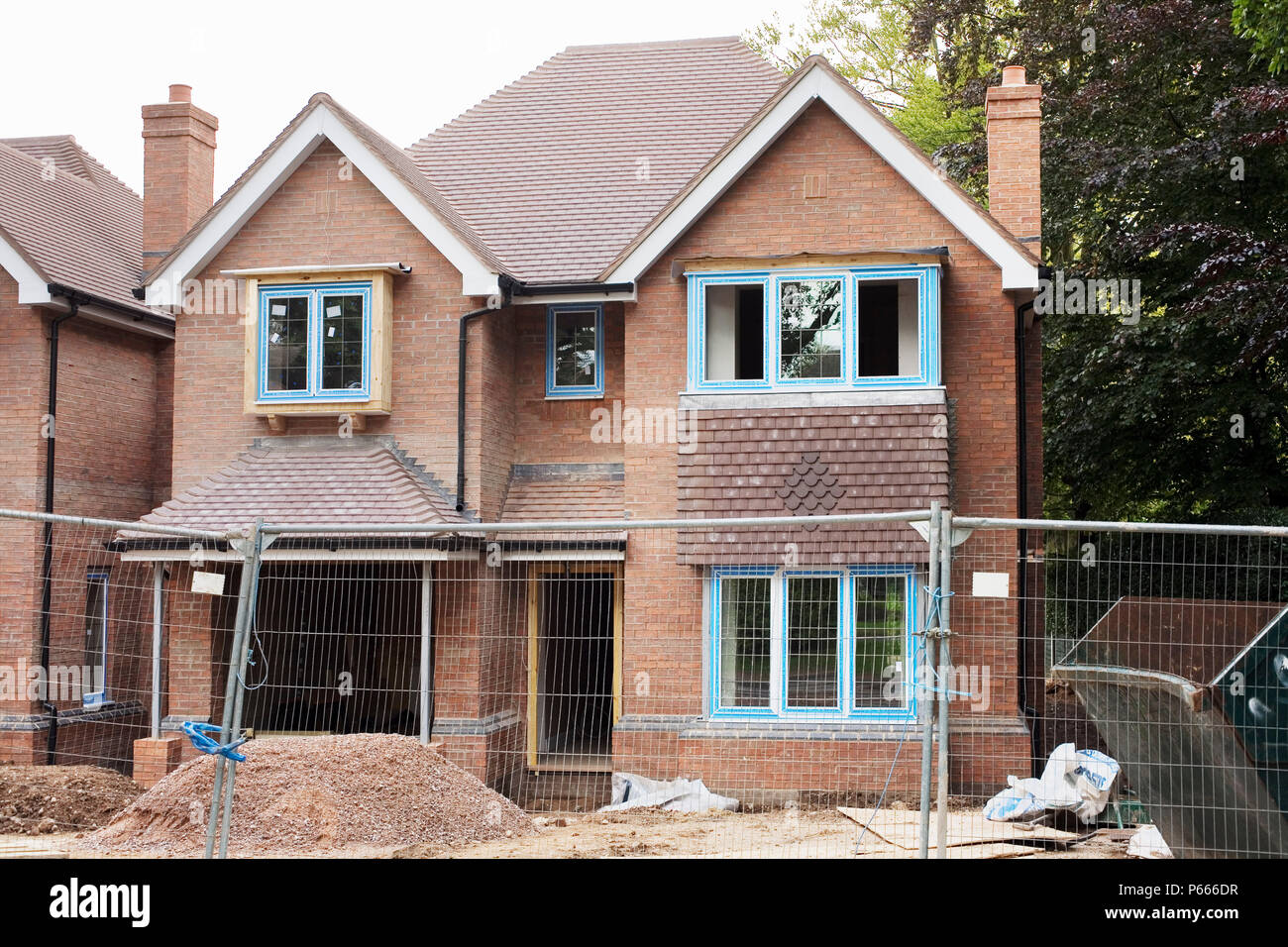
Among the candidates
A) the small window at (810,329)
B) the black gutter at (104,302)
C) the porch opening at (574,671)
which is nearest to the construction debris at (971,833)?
the porch opening at (574,671)

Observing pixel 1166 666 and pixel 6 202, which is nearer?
pixel 1166 666

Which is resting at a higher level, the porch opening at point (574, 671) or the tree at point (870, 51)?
the tree at point (870, 51)

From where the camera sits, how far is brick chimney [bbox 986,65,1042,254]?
50.5 feet

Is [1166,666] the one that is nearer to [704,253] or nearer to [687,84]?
[704,253]

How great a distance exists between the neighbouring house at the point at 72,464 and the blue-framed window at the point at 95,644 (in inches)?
0.9

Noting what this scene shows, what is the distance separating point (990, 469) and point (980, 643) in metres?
2.12

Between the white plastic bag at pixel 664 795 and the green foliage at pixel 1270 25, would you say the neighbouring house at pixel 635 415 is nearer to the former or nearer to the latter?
the white plastic bag at pixel 664 795

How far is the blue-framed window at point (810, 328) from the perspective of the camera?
47.5 feet

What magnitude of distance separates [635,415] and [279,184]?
576cm

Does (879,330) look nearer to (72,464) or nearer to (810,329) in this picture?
(810,329)

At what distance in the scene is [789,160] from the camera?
15219mm

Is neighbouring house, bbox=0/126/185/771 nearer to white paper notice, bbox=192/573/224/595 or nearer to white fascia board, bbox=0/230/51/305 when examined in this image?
white fascia board, bbox=0/230/51/305

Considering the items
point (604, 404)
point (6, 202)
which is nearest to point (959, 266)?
point (604, 404)

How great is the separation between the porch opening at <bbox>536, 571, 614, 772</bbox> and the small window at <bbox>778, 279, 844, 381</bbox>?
12.8 ft
